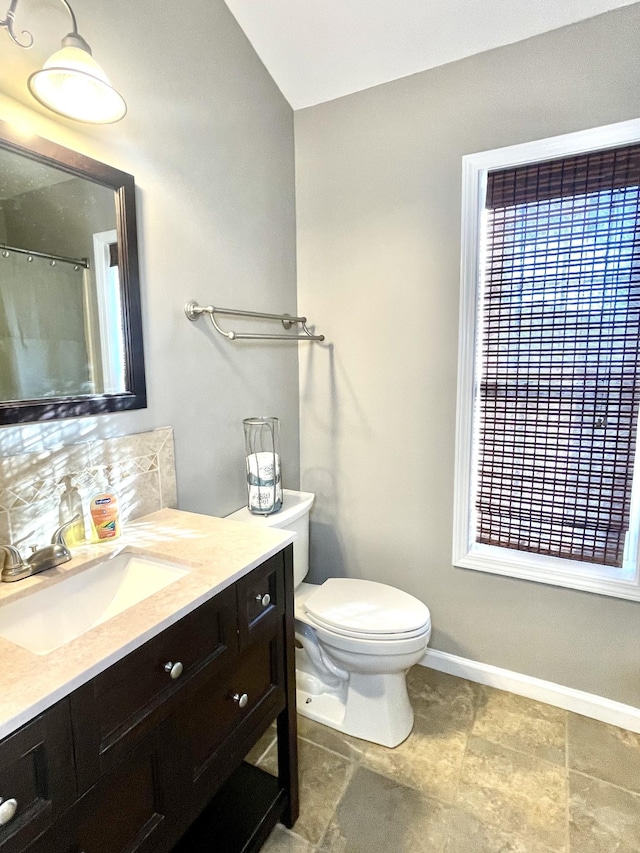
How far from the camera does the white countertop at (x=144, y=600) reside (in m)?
0.69

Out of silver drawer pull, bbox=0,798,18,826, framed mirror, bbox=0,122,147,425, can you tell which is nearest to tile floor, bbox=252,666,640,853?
silver drawer pull, bbox=0,798,18,826

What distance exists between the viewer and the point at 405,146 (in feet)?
5.81

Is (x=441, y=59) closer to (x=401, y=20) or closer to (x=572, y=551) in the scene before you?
(x=401, y=20)

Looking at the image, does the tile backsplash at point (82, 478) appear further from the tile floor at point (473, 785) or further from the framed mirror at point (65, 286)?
the tile floor at point (473, 785)

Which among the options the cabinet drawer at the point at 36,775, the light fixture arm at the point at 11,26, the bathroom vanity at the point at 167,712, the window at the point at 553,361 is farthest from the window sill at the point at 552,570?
the light fixture arm at the point at 11,26

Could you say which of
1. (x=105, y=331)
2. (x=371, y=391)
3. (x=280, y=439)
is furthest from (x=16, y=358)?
(x=371, y=391)

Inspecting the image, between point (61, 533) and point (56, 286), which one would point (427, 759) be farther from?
point (56, 286)

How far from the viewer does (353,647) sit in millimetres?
1533

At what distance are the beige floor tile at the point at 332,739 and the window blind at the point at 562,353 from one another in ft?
3.08

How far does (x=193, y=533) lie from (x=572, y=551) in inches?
55.4

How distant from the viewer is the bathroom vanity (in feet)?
2.24

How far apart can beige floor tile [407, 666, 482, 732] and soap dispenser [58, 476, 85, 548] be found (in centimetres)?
143

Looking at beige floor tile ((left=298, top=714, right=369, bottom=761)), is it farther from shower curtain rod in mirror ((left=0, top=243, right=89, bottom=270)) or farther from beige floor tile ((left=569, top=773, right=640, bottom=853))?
shower curtain rod in mirror ((left=0, top=243, right=89, bottom=270))

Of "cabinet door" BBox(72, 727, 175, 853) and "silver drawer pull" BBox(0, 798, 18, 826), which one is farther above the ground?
"silver drawer pull" BBox(0, 798, 18, 826)
